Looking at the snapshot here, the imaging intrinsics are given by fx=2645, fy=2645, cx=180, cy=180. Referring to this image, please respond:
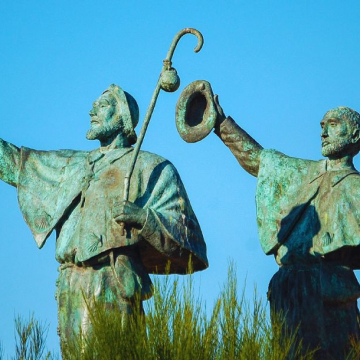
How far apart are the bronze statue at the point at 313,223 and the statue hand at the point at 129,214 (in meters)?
1.57

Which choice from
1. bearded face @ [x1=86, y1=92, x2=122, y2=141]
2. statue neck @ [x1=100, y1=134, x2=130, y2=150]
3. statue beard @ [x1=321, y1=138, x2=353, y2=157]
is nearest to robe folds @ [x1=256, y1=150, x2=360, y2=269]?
statue beard @ [x1=321, y1=138, x2=353, y2=157]

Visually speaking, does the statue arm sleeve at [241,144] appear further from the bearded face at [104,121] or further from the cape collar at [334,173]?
the bearded face at [104,121]

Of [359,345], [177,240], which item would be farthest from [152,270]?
[359,345]

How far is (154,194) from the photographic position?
86.0ft

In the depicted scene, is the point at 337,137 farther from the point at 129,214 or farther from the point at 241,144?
the point at 129,214

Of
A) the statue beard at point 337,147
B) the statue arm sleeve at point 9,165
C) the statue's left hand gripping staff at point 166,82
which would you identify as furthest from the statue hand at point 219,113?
the statue arm sleeve at point 9,165

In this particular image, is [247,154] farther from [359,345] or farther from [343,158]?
[359,345]

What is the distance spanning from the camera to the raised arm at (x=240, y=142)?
1081 inches

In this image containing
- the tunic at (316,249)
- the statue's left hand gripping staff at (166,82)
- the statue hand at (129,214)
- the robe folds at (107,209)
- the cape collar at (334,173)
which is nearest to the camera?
the statue hand at (129,214)

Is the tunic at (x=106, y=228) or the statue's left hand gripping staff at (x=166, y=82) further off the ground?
the statue's left hand gripping staff at (x=166, y=82)

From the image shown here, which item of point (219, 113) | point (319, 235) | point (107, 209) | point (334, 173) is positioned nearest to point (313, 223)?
point (319, 235)

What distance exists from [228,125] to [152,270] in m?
1.95

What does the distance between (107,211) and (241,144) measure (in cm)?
207

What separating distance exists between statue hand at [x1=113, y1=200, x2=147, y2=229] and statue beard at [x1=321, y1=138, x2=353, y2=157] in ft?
6.88
